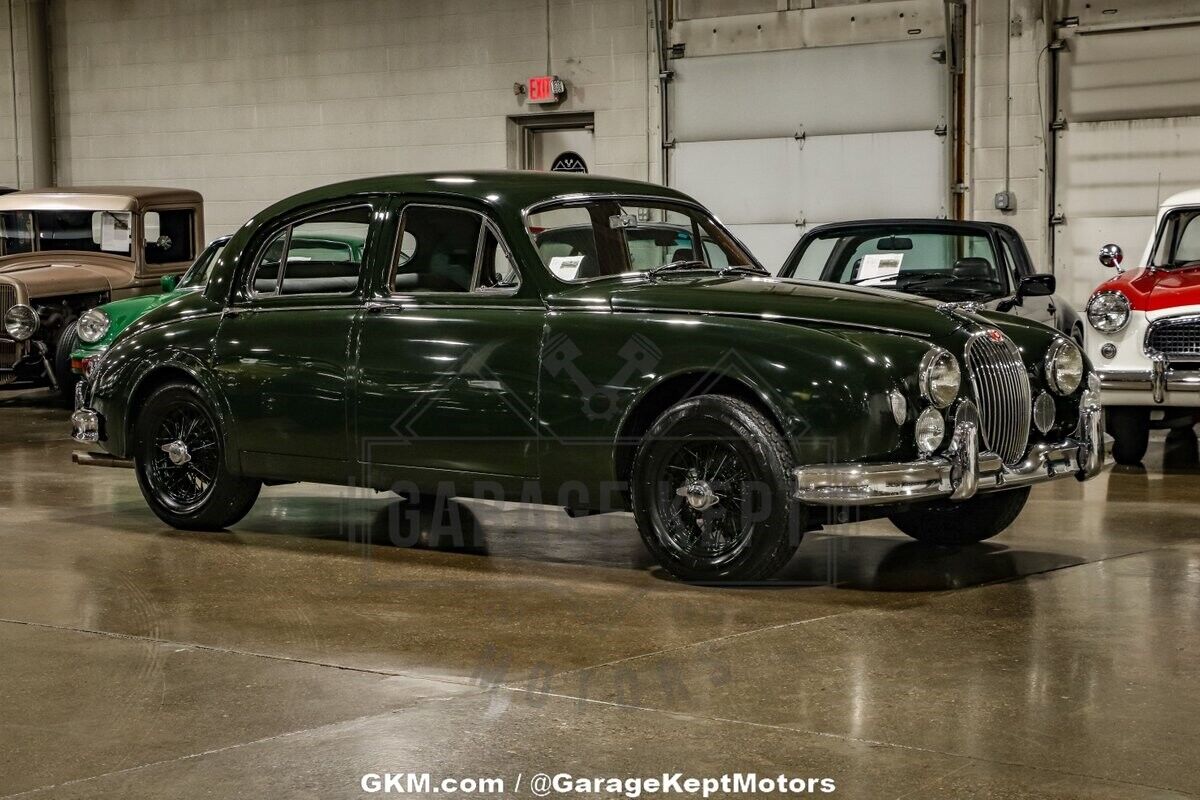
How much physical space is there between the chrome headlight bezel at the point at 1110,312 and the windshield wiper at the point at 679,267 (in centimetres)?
376

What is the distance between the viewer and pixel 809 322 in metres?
6.48

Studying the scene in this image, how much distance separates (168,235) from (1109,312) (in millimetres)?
8697

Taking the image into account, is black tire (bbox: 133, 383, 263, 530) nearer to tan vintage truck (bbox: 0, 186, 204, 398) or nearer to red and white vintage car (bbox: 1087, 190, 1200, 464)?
red and white vintage car (bbox: 1087, 190, 1200, 464)

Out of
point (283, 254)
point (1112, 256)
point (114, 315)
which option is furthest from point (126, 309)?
point (1112, 256)

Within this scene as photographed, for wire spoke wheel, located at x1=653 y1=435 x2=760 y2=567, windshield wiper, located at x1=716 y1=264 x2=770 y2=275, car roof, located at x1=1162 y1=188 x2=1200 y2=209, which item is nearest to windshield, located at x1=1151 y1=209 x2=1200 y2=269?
car roof, located at x1=1162 y1=188 x2=1200 y2=209

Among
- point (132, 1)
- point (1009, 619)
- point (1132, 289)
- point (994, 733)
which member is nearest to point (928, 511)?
point (1009, 619)

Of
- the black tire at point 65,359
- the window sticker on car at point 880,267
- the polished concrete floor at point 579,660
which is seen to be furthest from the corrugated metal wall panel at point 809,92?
the polished concrete floor at point 579,660

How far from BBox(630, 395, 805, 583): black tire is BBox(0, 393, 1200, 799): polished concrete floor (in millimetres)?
145

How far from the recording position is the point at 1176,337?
10.2 m

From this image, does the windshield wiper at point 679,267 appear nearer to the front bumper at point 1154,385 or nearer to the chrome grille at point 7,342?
the front bumper at point 1154,385

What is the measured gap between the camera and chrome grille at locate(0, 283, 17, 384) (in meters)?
14.5

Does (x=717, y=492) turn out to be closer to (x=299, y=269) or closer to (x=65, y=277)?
(x=299, y=269)

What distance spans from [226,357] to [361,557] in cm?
120

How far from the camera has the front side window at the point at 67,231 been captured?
49.6 ft
